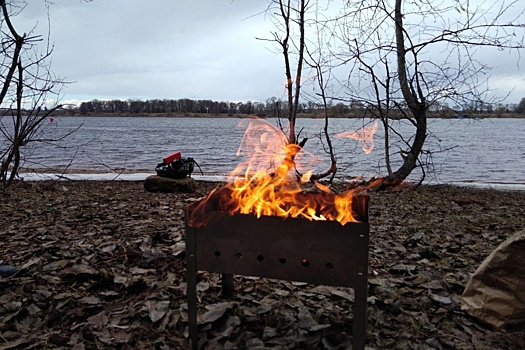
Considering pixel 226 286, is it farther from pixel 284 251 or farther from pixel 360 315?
pixel 360 315

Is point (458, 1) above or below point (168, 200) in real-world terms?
above

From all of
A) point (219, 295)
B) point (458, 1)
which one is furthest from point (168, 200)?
point (458, 1)

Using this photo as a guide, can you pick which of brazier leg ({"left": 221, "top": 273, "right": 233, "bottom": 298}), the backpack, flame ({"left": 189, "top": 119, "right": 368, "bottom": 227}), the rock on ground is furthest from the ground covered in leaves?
the backpack

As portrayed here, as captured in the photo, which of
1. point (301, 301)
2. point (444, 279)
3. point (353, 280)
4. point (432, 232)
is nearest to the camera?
point (353, 280)

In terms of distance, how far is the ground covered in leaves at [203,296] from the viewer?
2791mm

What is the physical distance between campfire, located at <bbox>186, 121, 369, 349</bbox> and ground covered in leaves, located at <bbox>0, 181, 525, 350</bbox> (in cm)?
41

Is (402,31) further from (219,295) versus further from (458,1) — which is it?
(219,295)

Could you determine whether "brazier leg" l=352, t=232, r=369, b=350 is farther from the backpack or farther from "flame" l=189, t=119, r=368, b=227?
the backpack

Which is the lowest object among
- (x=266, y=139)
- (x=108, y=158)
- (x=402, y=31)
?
(x=108, y=158)

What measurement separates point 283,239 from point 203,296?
1.21m

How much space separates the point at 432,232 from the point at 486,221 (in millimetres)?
1272

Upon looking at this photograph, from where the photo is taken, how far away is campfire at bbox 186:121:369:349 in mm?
2420

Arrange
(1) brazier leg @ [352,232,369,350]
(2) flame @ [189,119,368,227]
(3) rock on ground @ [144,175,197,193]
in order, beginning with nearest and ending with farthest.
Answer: (1) brazier leg @ [352,232,369,350]
(2) flame @ [189,119,368,227]
(3) rock on ground @ [144,175,197,193]

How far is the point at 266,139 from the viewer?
4.17m
